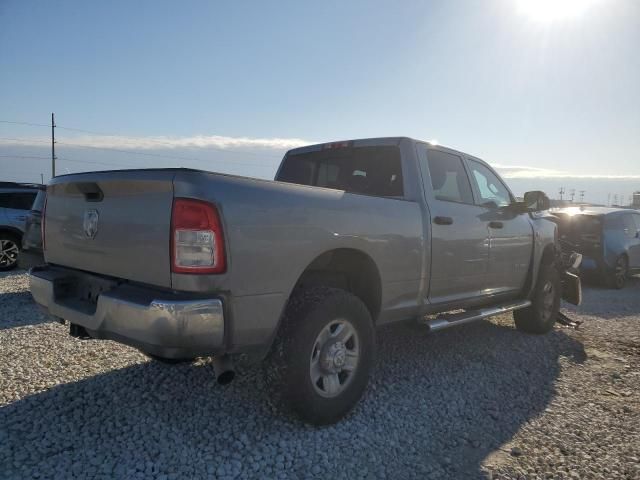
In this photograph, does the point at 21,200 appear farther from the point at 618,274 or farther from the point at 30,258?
the point at 618,274

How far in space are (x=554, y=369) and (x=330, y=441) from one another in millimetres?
2632

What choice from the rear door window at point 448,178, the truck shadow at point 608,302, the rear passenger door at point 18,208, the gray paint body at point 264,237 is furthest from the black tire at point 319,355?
the rear passenger door at point 18,208

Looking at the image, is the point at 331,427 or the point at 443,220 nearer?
the point at 331,427

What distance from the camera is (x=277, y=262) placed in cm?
266

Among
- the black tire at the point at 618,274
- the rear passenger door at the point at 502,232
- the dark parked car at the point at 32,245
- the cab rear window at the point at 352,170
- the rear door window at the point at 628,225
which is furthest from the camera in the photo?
the rear door window at the point at 628,225

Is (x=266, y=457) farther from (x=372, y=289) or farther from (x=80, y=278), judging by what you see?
(x=80, y=278)

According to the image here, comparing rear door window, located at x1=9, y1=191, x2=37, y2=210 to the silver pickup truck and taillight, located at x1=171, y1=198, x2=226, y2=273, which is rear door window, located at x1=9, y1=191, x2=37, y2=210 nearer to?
the silver pickup truck

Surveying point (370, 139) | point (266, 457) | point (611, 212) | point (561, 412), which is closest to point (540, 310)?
point (561, 412)

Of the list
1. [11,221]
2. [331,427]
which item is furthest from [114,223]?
[11,221]

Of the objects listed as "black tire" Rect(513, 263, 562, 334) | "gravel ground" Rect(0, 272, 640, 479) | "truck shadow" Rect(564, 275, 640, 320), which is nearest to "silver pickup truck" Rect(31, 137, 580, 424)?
"gravel ground" Rect(0, 272, 640, 479)

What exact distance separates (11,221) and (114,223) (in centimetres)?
808

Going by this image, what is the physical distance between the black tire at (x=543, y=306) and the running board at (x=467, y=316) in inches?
14.0

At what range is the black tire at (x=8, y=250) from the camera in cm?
927

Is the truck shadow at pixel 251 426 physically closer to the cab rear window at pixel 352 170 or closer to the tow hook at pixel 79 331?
the tow hook at pixel 79 331
